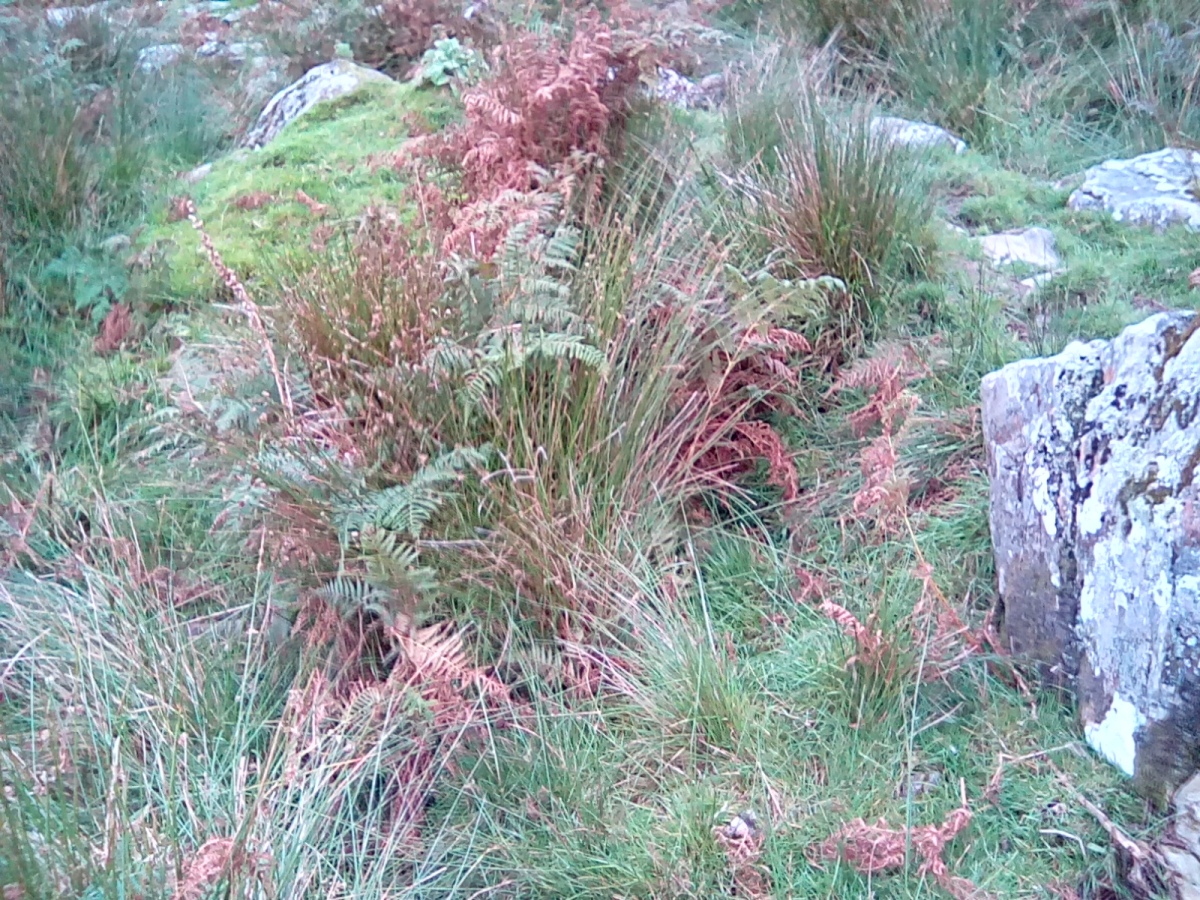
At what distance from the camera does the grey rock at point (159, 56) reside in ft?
22.9

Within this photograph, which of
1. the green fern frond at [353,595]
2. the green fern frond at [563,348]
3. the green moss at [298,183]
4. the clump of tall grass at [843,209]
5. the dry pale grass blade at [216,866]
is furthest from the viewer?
the green moss at [298,183]

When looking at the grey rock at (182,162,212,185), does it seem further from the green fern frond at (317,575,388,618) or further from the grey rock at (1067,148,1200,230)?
the grey rock at (1067,148,1200,230)

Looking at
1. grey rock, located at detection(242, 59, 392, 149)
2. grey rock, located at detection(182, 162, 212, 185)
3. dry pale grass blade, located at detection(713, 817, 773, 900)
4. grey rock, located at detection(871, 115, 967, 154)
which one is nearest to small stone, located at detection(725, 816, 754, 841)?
dry pale grass blade, located at detection(713, 817, 773, 900)

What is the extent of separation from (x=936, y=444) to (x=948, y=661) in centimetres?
89

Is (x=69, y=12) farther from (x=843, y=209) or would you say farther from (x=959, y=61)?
(x=843, y=209)

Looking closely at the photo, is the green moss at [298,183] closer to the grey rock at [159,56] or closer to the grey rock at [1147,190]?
the grey rock at [159,56]

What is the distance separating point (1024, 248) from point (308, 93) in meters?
4.06

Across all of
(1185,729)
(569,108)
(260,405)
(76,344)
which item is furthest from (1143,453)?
(76,344)

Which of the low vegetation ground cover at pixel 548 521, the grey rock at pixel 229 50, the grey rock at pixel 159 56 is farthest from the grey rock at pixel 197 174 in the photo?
the grey rock at pixel 229 50

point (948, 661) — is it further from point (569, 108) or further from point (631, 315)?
point (569, 108)

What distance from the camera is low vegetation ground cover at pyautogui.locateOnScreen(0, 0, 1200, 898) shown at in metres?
2.37

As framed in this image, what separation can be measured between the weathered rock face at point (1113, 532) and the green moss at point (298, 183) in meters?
2.37

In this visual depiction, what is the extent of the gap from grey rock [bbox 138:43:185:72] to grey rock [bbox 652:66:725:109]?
318 cm

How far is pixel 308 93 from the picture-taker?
6340mm
